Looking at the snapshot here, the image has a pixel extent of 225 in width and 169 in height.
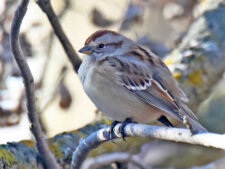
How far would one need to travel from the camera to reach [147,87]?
321 centimetres

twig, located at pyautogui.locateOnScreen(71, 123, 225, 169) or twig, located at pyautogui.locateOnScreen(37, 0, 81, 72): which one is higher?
twig, located at pyautogui.locateOnScreen(37, 0, 81, 72)

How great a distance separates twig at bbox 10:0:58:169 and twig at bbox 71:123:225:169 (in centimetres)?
15

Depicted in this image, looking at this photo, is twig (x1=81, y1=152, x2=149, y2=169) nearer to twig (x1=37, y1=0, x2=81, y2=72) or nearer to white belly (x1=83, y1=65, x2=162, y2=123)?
white belly (x1=83, y1=65, x2=162, y2=123)

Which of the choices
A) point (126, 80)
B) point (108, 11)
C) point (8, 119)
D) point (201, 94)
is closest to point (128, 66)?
point (126, 80)

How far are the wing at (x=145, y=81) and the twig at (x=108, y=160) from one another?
0.40 metres

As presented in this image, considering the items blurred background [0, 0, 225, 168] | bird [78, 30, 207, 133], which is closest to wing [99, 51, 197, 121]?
bird [78, 30, 207, 133]

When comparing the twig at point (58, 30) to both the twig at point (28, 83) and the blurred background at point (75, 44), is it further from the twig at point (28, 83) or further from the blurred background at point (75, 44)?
the blurred background at point (75, 44)

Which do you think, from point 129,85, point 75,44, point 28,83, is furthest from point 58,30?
point 75,44

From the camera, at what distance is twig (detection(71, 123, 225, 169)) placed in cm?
181

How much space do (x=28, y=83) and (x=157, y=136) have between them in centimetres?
79

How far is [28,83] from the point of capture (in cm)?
258

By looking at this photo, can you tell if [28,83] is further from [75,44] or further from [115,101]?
[75,44]

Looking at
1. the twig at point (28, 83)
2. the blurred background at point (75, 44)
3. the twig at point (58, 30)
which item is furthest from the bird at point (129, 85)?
the blurred background at point (75, 44)

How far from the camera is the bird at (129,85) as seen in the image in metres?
3.08
